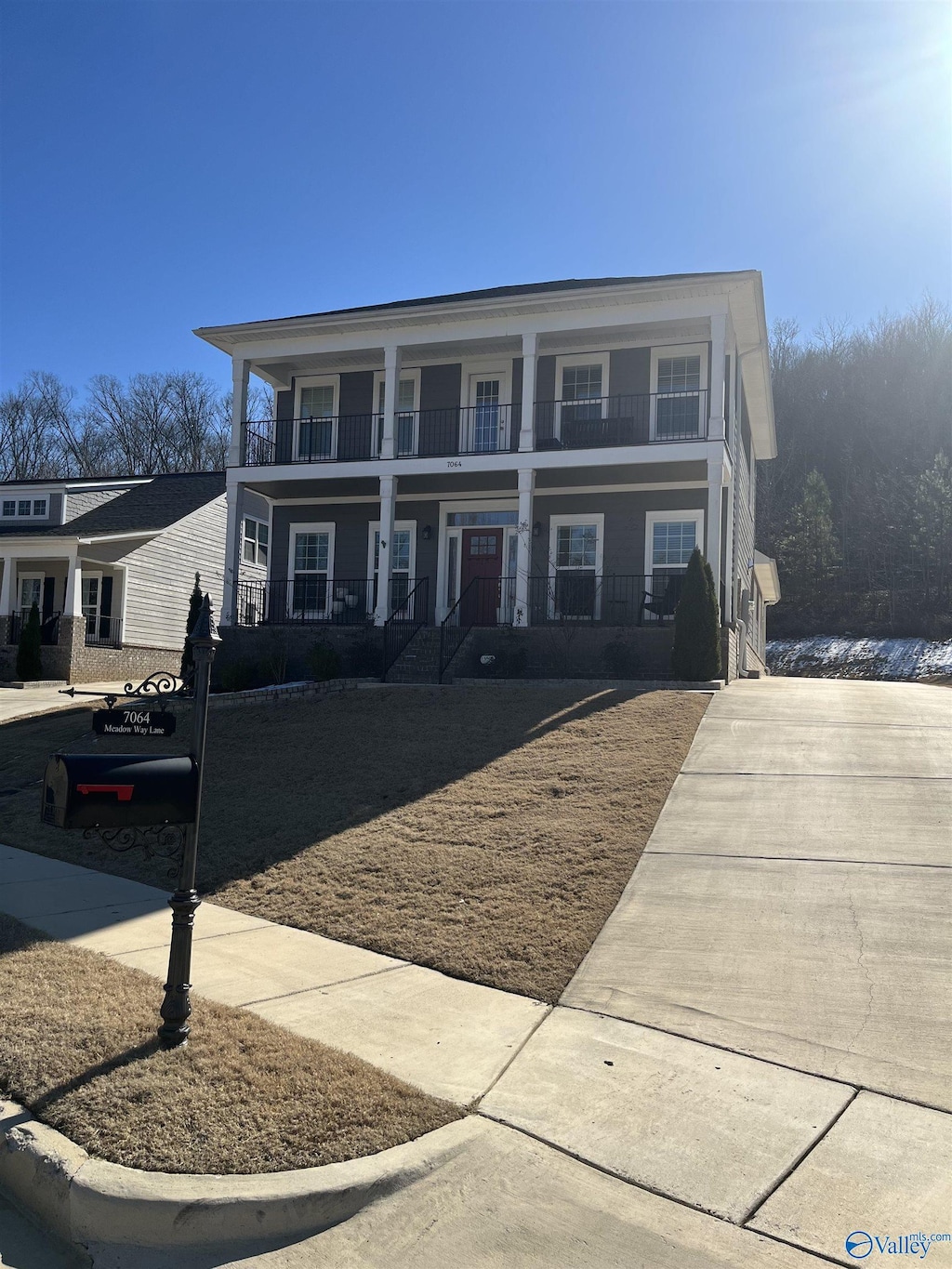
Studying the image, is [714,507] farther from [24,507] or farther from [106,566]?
[24,507]

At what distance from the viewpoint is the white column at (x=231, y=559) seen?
18828 millimetres

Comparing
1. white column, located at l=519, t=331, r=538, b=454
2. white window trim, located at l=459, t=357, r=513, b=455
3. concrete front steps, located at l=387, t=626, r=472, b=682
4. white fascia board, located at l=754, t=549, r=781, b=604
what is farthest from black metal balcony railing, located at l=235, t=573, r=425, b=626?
white fascia board, located at l=754, t=549, r=781, b=604

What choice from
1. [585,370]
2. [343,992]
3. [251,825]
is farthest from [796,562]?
[343,992]

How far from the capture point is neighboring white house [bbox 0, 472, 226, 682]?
83.0 feet

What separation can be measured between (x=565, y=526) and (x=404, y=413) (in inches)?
158

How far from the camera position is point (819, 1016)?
4539mm

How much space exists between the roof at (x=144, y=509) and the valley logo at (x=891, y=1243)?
85.0 ft

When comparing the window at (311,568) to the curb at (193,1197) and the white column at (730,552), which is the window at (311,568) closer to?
the white column at (730,552)

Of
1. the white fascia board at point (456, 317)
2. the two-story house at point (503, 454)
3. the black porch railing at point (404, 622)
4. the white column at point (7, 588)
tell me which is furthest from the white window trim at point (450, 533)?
the white column at point (7, 588)

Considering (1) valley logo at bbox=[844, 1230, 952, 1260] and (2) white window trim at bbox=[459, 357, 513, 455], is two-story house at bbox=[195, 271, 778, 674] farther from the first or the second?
(1) valley logo at bbox=[844, 1230, 952, 1260]

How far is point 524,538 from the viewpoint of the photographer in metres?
17.1

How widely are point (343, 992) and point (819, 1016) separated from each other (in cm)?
248

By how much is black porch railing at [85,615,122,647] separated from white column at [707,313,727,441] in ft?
60.1

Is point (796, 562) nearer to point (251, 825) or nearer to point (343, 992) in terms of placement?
point (251, 825)
